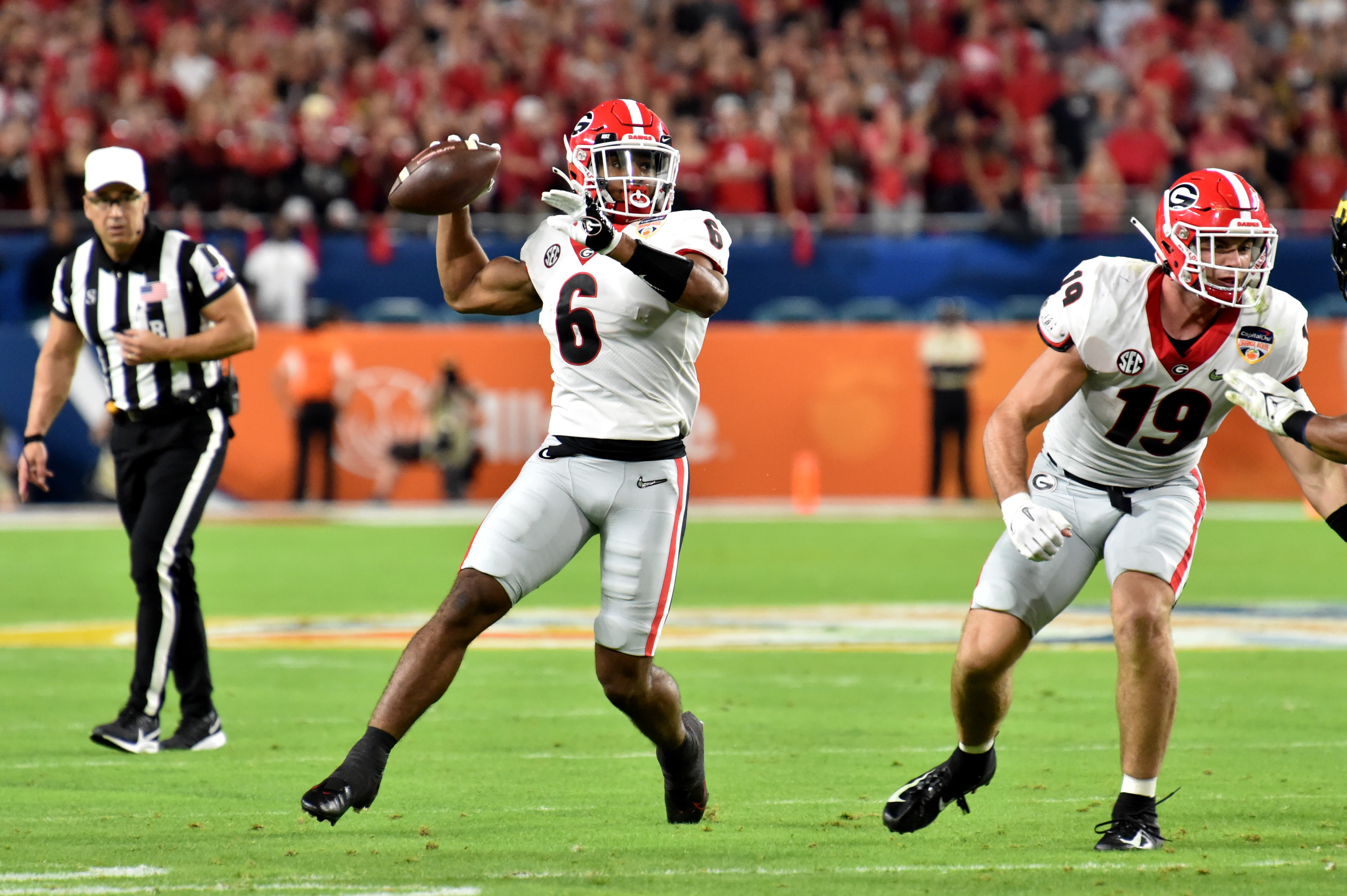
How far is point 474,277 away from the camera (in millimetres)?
4949

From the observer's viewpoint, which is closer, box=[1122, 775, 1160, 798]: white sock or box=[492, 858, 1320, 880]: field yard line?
box=[492, 858, 1320, 880]: field yard line

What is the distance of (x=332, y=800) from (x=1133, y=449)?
2308mm

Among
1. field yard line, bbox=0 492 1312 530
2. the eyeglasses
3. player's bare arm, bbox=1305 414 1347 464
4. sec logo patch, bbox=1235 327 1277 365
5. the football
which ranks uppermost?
the football

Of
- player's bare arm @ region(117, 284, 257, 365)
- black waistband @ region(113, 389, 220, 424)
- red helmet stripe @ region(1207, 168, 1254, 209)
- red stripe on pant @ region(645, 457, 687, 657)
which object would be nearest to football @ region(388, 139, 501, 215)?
red stripe on pant @ region(645, 457, 687, 657)

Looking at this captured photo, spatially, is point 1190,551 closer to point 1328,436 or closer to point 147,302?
point 1328,436

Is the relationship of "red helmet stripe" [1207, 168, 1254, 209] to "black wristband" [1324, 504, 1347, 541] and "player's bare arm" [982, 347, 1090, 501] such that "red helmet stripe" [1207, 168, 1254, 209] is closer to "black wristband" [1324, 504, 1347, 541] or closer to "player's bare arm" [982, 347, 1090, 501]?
"player's bare arm" [982, 347, 1090, 501]

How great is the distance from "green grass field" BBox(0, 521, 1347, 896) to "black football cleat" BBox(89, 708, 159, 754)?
5cm

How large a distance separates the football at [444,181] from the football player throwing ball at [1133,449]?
1534mm

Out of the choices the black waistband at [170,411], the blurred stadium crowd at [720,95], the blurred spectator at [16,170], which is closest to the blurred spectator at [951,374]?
the blurred stadium crowd at [720,95]

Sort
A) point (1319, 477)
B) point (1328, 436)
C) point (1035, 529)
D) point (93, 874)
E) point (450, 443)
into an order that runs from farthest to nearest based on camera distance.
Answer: point (450, 443)
point (1319, 477)
point (1328, 436)
point (1035, 529)
point (93, 874)

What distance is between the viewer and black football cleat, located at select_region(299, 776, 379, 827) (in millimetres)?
4180

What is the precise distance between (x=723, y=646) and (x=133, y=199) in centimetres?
356

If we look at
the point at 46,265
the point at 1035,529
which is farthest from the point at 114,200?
the point at 46,265

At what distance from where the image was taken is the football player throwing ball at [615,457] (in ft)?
14.8
